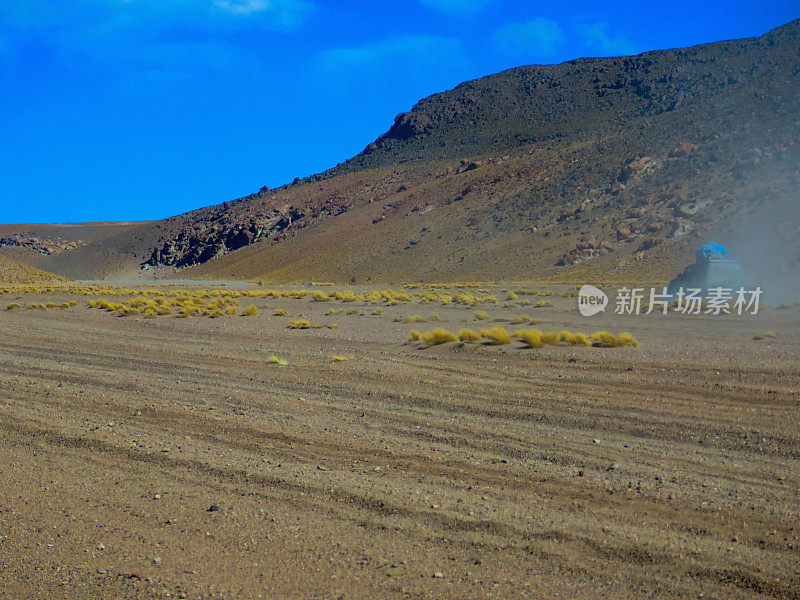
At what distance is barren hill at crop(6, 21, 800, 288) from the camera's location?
2544 inches

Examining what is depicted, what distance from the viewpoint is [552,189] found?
8488 centimetres

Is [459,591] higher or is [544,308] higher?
[544,308]

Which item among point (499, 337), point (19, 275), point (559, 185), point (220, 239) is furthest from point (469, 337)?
point (220, 239)

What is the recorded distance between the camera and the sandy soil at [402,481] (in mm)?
4879

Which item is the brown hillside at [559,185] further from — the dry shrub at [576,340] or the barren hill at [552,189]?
the dry shrub at [576,340]

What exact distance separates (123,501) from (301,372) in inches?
292

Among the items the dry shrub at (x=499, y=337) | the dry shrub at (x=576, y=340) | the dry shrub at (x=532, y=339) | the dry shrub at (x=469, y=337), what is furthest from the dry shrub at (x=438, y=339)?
the dry shrub at (x=576, y=340)

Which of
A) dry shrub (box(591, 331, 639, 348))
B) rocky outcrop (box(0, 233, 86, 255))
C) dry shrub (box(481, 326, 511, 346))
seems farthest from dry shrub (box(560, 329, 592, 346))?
rocky outcrop (box(0, 233, 86, 255))

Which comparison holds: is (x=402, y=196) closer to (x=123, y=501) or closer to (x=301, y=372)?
(x=301, y=372)

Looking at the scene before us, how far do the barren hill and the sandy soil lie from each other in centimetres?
4597

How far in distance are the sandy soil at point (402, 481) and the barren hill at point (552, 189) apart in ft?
151

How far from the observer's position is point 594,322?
24953 mm

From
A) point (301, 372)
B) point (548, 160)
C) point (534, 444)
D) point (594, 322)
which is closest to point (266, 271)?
point (548, 160)

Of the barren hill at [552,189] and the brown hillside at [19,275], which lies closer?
the barren hill at [552,189]
